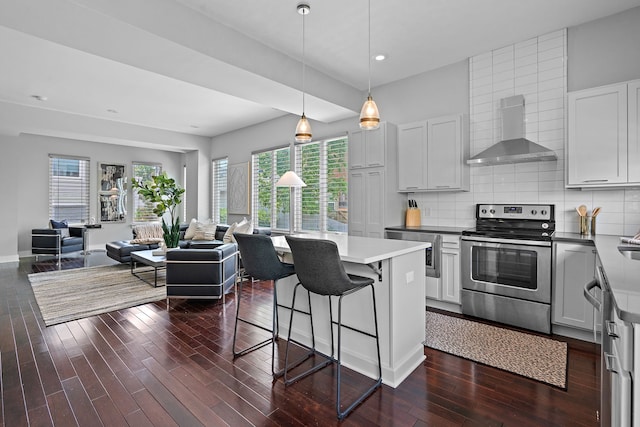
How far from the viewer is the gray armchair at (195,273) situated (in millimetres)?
3930

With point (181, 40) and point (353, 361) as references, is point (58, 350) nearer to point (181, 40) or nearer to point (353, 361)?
point (353, 361)

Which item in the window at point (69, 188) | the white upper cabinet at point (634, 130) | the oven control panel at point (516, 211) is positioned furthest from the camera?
the window at point (69, 188)

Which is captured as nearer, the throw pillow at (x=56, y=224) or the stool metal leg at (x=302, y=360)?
the stool metal leg at (x=302, y=360)

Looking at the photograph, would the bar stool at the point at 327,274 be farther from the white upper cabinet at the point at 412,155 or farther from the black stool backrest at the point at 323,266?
the white upper cabinet at the point at 412,155

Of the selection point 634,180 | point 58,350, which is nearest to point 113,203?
point 58,350

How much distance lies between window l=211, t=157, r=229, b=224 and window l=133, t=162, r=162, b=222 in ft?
7.26

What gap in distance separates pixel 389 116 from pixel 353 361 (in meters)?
3.58

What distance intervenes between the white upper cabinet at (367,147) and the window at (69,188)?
7.41 meters

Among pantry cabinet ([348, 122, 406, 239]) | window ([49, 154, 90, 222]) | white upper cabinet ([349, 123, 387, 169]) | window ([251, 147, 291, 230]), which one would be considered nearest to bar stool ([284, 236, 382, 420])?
pantry cabinet ([348, 122, 406, 239])

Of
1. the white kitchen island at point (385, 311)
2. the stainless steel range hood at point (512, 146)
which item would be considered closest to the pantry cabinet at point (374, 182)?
the stainless steel range hood at point (512, 146)

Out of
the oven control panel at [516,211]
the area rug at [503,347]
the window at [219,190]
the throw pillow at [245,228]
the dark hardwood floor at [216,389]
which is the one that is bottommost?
the dark hardwood floor at [216,389]

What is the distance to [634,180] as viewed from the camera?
2.86m

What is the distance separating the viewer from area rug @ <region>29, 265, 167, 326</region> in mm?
3770

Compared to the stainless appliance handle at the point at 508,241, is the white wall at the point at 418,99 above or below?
above
